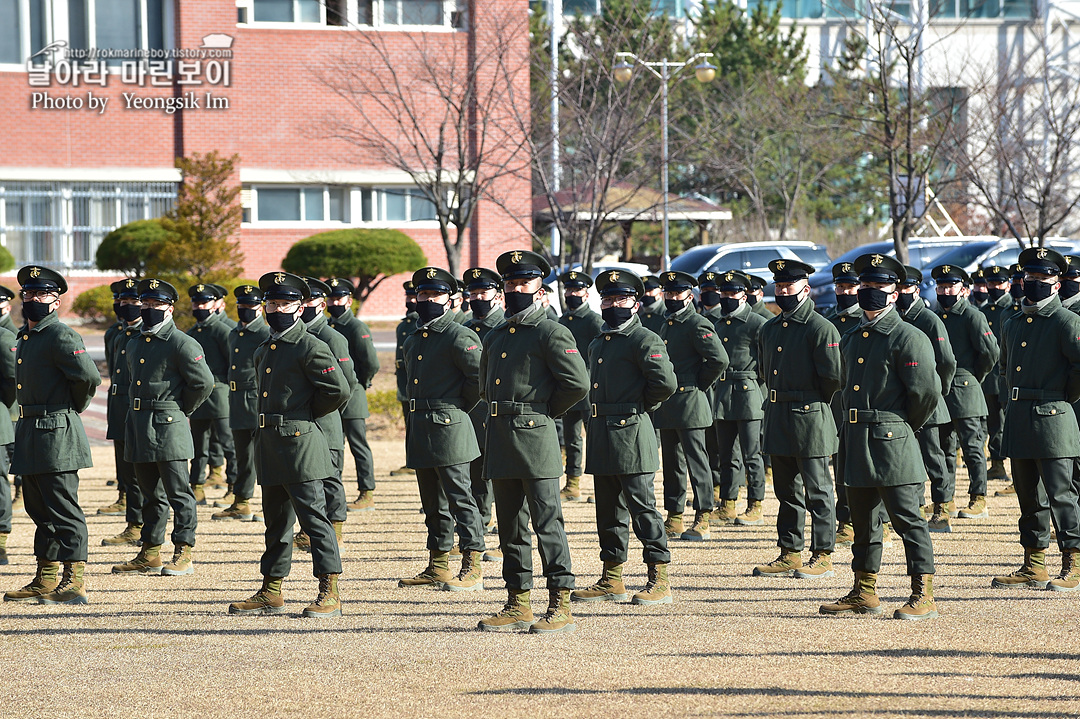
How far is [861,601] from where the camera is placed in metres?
7.97

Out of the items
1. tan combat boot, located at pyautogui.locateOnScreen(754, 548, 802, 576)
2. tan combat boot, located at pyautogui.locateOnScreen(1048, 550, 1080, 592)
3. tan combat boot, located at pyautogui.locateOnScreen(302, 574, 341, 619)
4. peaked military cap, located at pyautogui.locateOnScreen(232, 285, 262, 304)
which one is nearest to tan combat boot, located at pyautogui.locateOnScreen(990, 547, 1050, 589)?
tan combat boot, located at pyautogui.locateOnScreen(1048, 550, 1080, 592)

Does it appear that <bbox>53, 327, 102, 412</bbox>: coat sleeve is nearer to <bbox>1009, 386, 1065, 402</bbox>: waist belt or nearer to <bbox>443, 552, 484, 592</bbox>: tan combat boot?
<bbox>443, 552, 484, 592</bbox>: tan combat boot

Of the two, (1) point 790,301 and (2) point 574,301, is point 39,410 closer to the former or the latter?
(1) point 790,301

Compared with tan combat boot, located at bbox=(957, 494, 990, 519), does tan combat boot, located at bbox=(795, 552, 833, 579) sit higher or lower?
higher

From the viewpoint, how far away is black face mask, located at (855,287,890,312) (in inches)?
311

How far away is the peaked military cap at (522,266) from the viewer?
769 cm

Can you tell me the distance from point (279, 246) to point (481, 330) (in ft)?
77.7

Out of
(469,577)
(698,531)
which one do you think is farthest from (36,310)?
(698,531)

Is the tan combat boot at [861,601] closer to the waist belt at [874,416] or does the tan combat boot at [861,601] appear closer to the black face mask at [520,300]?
the waist belt at [874,416]

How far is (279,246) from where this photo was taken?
3334 cm

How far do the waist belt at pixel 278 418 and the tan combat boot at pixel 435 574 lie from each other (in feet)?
5.17

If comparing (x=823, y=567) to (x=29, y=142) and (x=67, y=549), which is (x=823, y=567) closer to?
(x=67, y=549)

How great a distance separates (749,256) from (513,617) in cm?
2383

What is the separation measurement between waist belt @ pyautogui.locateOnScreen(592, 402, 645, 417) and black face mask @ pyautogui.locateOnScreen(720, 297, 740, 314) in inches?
139
